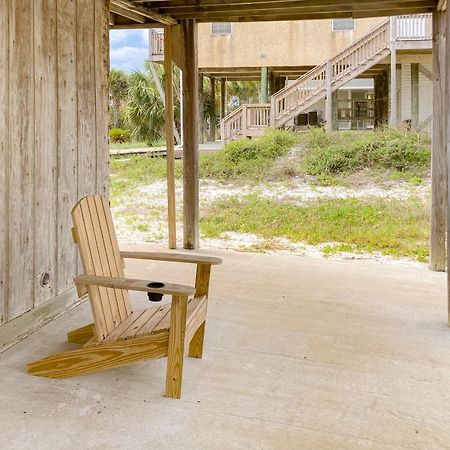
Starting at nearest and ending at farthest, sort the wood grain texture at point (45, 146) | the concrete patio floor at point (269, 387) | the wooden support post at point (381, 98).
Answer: the concrete patio floor at point (269, 387) → the wood grain texture at point (45, 146) → the wooden support post at point (381, 98)

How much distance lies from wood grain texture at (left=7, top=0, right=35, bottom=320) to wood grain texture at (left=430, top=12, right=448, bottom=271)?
3856 millimetres

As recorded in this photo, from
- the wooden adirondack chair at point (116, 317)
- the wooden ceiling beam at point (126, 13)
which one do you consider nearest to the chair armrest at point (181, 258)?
the wooden adirondack chair at point (116, 317)

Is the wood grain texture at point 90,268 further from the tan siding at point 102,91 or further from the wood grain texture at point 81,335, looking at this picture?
the tan siding at point 102,91

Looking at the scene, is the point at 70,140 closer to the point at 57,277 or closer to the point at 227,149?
the point at 57,277

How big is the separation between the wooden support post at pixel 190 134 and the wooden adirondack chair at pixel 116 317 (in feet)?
10.6

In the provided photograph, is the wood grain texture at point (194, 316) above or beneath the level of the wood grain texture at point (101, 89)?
beneath

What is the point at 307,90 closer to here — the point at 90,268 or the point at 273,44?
the point at 273,44

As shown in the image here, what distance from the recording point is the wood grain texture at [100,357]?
2697 mm

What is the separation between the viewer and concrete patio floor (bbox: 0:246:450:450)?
7.73ft

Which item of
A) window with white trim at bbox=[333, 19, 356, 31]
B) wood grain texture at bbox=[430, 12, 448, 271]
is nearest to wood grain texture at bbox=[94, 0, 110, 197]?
wood grain texture at bbox=[430, 12, 448, 271]

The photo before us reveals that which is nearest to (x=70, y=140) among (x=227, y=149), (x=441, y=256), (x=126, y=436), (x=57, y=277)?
(x=57, y=277)

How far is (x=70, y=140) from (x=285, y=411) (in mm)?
2668

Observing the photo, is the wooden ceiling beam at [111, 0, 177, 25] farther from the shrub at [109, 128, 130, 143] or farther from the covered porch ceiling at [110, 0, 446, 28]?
the shrub at [109, 128, 130, 143]

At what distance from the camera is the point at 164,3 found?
567 cm
